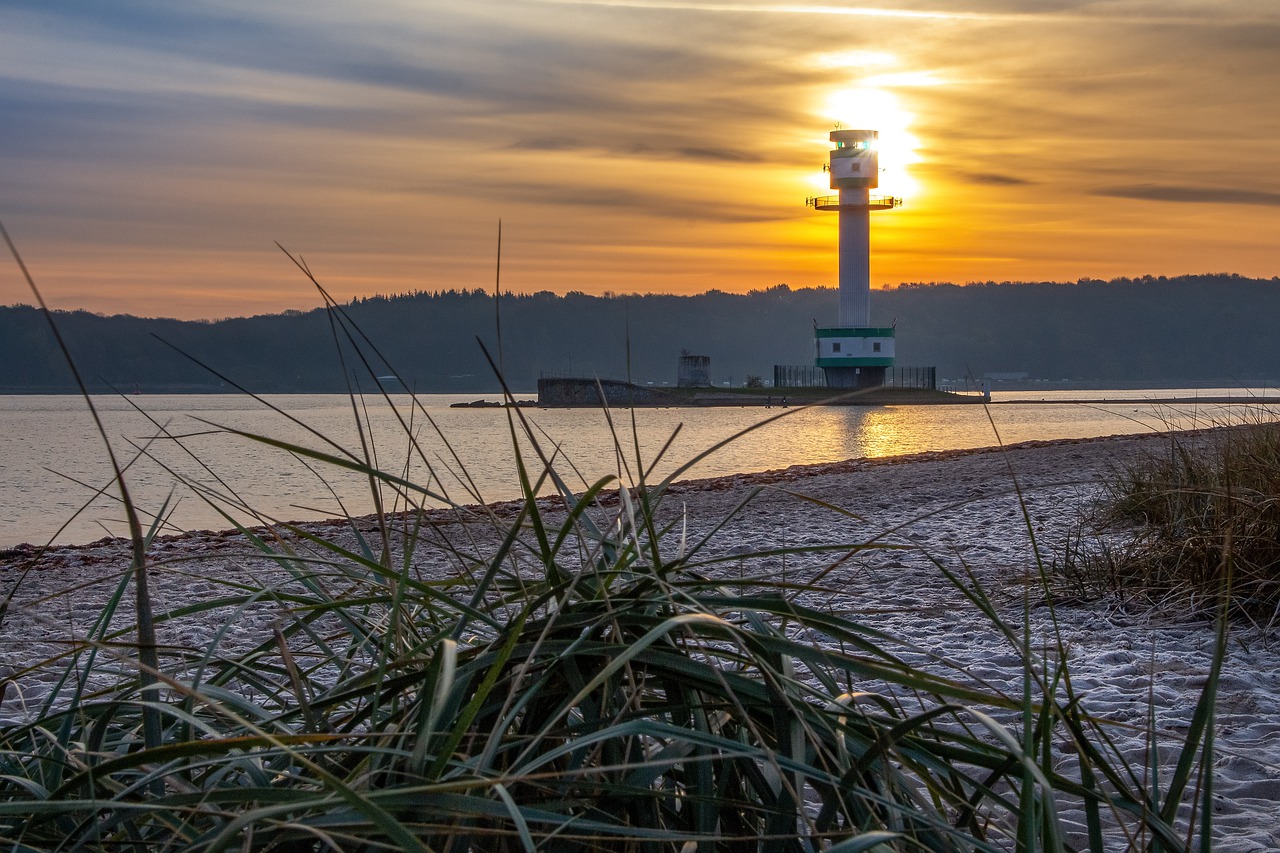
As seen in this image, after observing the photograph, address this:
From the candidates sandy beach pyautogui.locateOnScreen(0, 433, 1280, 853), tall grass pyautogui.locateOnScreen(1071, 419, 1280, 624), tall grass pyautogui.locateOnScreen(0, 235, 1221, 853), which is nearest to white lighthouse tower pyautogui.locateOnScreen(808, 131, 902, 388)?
sandy beach pyautogui.locateOnScreen(0, 433, 1280, 853)

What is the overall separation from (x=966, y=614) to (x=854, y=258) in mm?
47049

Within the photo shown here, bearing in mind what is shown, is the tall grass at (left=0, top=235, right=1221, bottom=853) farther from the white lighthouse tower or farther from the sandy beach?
the white lighthouse tower

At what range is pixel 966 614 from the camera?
402 centimetres

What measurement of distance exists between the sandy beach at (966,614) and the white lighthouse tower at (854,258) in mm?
41298

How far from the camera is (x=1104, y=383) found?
13438 centimetres

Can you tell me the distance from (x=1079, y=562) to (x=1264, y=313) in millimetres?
132817

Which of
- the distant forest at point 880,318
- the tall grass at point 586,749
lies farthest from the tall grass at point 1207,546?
the distant forest at point 880,318

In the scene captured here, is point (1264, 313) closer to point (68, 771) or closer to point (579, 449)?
point (579, 449)

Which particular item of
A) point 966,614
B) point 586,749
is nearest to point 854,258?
point 966,614

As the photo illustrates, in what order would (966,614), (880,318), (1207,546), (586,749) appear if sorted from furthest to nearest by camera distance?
(880,318) < (966,614) < (1207,546) < (586,749)

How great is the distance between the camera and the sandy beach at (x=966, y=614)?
190 cm

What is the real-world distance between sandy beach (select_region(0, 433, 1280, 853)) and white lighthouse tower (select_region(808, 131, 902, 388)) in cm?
4130

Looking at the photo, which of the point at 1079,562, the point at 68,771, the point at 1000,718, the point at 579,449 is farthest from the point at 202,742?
the point at 579,449

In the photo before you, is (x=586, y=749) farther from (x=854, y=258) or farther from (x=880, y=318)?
(x=880, y=318)
